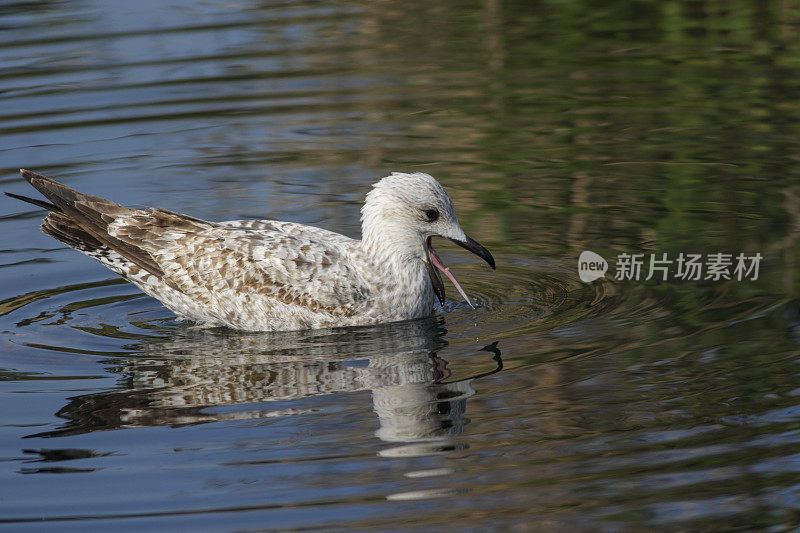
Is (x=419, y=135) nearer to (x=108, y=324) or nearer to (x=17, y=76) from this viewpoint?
(x=108, y=324)

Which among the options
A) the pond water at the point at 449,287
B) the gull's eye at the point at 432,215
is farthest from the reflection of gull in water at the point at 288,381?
the gull's eye at the point at 432,215

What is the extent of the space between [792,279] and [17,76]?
10.1 m

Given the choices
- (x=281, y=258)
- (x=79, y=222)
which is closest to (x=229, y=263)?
(x=281, y=258)

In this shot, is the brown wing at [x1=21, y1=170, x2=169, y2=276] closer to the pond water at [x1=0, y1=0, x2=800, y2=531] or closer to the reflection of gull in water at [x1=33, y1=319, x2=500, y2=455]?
the pond water at [x1=0, y1=0, x2=800, y2=531]

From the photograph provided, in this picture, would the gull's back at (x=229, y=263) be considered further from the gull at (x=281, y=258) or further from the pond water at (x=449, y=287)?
the pond water at (x=449, y=287)

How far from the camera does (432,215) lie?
8250 mm

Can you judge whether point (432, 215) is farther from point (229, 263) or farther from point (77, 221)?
point (77, 221)

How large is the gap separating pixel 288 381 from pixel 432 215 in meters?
1.72

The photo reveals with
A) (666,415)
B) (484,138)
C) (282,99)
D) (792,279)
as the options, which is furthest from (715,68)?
(666,415)

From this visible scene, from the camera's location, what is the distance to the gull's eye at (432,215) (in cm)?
823

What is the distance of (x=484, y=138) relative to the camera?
11.8 metres

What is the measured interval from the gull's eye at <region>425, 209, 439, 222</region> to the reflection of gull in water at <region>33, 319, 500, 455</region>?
707 mm

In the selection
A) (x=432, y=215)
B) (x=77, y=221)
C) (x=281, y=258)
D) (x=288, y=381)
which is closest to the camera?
(x=288, y=381)

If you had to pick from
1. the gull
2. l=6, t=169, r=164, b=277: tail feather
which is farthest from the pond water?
l=6, t=169, r=164, b=277: tail feather
